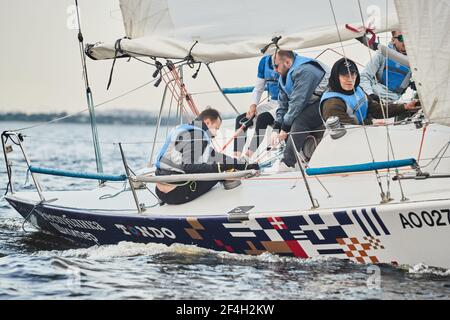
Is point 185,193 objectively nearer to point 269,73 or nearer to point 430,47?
point 269,73

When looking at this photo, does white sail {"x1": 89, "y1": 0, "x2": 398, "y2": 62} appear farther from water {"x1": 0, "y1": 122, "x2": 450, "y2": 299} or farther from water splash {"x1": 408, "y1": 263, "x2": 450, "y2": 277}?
water splash {"x1": 408, "y1": 263, "x2": 450, "y2": 277}

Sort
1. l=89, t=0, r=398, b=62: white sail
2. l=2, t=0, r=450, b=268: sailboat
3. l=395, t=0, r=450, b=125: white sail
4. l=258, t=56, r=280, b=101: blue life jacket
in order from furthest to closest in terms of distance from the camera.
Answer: l=258, t=56, r=280, b=101: blue life jacket → l=89, t=0, r=398, b=62: white sail → l=2, t=0, r=450, b=268: sailboat → l=395, t=0, r=450, b=125: white sail

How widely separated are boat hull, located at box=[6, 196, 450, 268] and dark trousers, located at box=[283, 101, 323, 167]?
121 centimetres

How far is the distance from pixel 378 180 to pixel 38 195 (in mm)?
4732

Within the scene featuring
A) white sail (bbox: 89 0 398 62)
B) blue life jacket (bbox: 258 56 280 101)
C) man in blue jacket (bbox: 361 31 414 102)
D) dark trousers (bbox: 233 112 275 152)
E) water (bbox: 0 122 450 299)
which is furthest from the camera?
blue life jacket (bbox: 258 56 280 101)

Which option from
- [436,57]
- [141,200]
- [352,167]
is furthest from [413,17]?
[141,200]

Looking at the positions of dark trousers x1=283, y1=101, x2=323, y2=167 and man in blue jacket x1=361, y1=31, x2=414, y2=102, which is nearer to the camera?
dark trousers x1=283, y1=101, x2=323, y2=167

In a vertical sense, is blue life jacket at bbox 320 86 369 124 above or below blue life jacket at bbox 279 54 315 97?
below

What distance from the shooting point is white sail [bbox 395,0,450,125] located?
8.12m

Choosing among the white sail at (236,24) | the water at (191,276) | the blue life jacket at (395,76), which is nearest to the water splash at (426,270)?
the water at (191,276)

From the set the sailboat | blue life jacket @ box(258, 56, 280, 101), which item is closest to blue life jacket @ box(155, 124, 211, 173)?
the sailboat

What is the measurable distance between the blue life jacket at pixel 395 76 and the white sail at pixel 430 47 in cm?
246

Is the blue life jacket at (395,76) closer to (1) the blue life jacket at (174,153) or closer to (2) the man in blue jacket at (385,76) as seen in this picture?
(2) the man in blue jacket at (385,76)

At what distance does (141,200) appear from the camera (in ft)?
34.9
